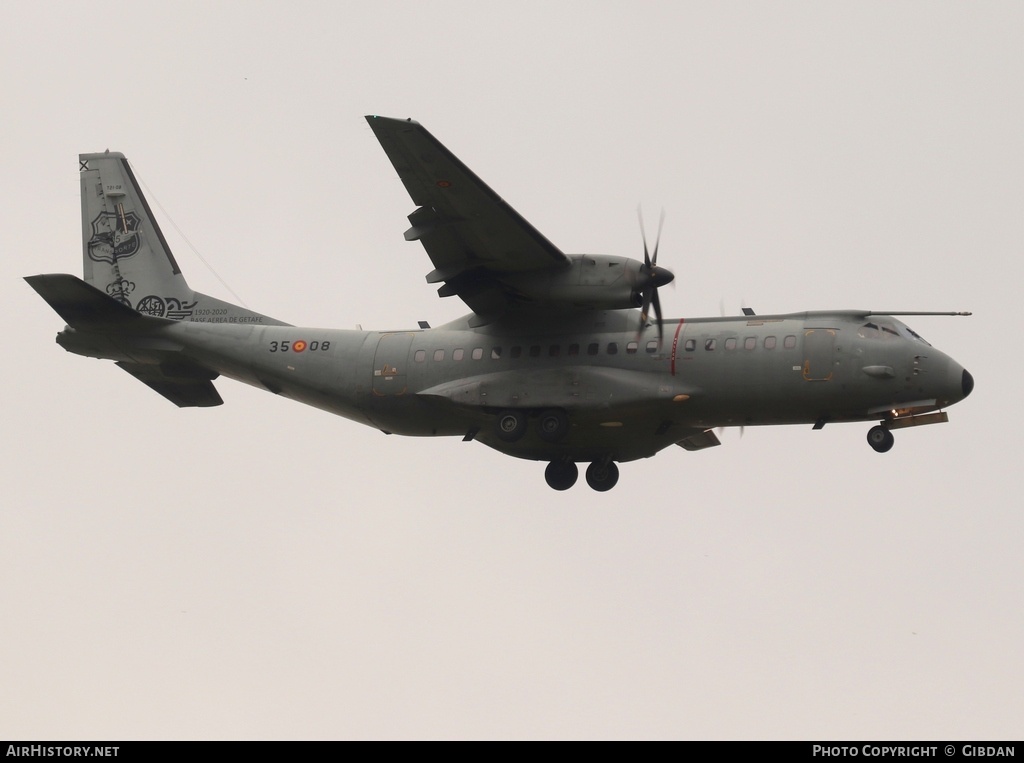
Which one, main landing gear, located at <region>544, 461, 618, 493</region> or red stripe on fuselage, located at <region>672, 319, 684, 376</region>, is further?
main landing gear, located at <region>544, 461, 618, 493</region>

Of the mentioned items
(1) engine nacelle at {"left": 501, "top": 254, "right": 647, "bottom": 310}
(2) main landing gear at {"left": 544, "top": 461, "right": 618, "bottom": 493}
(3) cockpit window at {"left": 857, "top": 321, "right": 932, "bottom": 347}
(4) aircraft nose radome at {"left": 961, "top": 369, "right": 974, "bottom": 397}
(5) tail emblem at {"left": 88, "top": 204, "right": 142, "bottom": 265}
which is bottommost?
(2) main landing gear at {"left": 544, "top": 461, "right": 618, "bottom": 493}

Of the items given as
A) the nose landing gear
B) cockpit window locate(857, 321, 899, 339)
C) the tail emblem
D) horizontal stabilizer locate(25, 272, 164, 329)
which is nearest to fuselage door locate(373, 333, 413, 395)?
the nose landing gear

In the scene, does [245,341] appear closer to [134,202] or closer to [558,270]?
[134,202]

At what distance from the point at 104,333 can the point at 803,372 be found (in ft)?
47.2

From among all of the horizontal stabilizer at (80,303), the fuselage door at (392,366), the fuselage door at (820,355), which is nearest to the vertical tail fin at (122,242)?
the horizontal stabilizer at (80,303)

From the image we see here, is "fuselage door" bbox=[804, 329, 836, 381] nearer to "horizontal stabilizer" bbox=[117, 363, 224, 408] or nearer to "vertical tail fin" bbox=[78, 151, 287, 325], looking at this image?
"horizontal stabilizer" bbox=[117, 363, 224, 408]

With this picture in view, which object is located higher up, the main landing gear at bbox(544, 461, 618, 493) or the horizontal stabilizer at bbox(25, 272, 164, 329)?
the horizontal stabilizer at bbox(25, 272, 164, 329)

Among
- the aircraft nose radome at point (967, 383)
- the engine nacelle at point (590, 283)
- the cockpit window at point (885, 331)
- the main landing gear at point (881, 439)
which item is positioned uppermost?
the engine nacelle at point (590, 283)

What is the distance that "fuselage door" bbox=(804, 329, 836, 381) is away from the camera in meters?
29.0

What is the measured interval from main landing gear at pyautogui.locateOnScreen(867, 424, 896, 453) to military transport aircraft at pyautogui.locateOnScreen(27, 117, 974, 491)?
0.03 meters

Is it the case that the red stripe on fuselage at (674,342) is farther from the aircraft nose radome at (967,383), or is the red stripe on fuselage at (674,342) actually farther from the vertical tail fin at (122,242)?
the vertical tail fin at (122,242)

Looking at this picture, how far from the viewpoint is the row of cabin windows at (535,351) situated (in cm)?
3047

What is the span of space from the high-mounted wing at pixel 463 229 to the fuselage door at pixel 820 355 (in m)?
4.80
